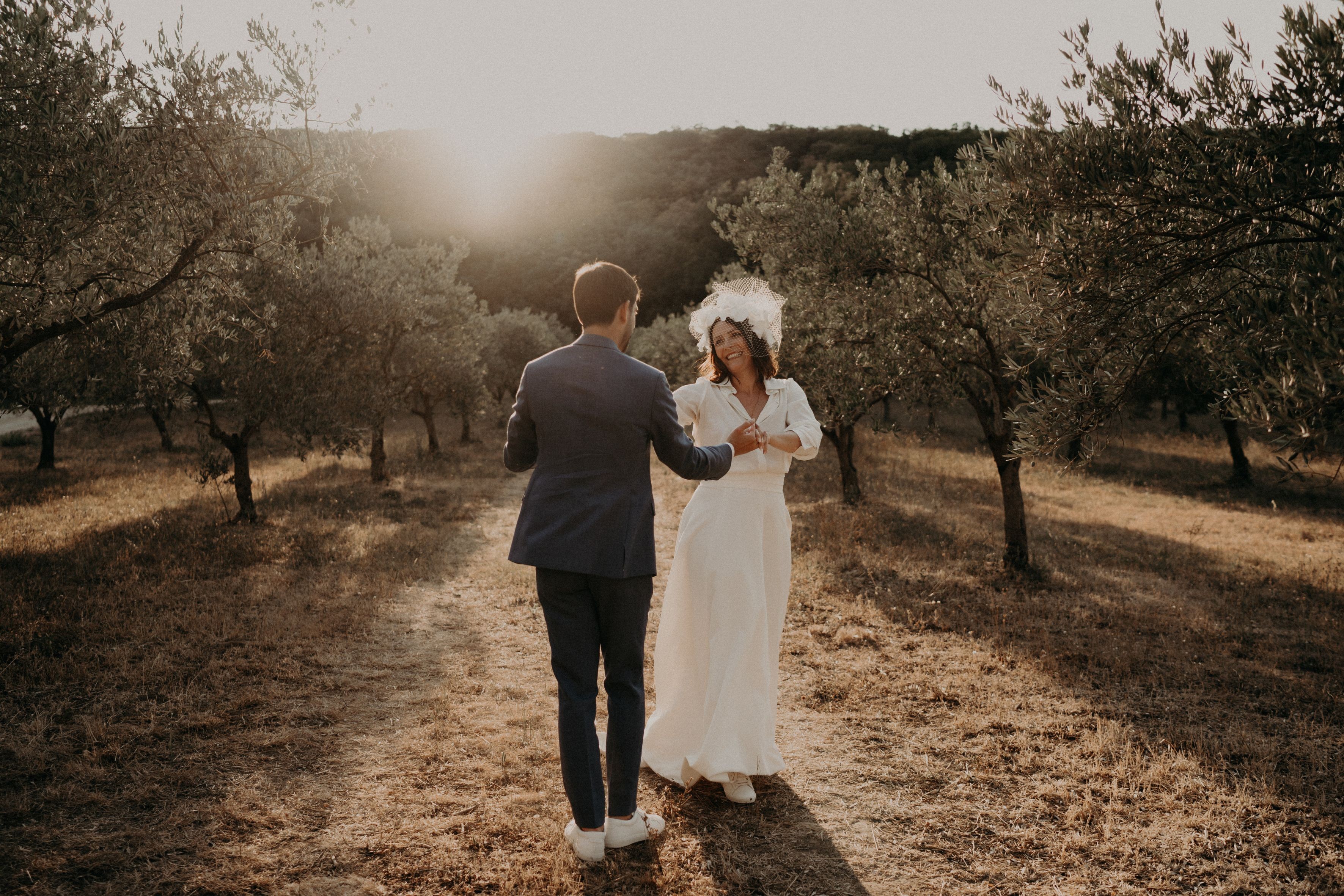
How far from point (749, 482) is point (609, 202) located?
8153 centimetres

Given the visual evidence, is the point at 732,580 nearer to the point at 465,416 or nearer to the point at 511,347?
the point at 465,416

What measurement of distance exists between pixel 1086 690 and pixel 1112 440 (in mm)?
29058

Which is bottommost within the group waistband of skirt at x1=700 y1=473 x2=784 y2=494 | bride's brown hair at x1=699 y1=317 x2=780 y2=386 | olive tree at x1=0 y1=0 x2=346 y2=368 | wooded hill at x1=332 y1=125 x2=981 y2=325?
waistband of skirt at x1=700 y1=473 x2=784 y2=494

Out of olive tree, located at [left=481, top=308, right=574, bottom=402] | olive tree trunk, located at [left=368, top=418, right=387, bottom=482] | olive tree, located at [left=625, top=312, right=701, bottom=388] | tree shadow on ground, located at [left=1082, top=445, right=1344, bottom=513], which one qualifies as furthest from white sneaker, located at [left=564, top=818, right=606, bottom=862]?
olive tree, located at [left=481, top=308, right=574, bottom=402]

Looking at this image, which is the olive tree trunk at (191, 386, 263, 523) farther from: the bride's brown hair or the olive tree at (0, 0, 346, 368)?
the bride's brown hair

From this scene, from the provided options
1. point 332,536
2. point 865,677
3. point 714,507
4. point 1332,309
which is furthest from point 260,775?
point 332,536

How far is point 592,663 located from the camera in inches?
147

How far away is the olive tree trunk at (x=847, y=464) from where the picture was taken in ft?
55.5

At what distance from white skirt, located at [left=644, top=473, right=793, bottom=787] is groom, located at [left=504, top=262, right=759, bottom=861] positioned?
2.65ft

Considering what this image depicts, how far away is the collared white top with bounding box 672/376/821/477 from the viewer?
15.0ft

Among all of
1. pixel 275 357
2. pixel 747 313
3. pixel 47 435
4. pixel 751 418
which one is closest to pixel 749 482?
pixel 751 418

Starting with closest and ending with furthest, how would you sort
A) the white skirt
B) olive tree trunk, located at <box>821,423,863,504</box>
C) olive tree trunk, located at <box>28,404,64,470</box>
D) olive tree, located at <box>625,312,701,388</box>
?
Answer: the white skirt, olive tree trunk, located at <box>821,423,863,504</box>, olive tree trunk, located at <box>28,404,64,470</box>, olive tree, located at <box>625,312,701,388</box>

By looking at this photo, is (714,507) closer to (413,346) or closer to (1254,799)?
(1254,799)

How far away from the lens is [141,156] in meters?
6.97
